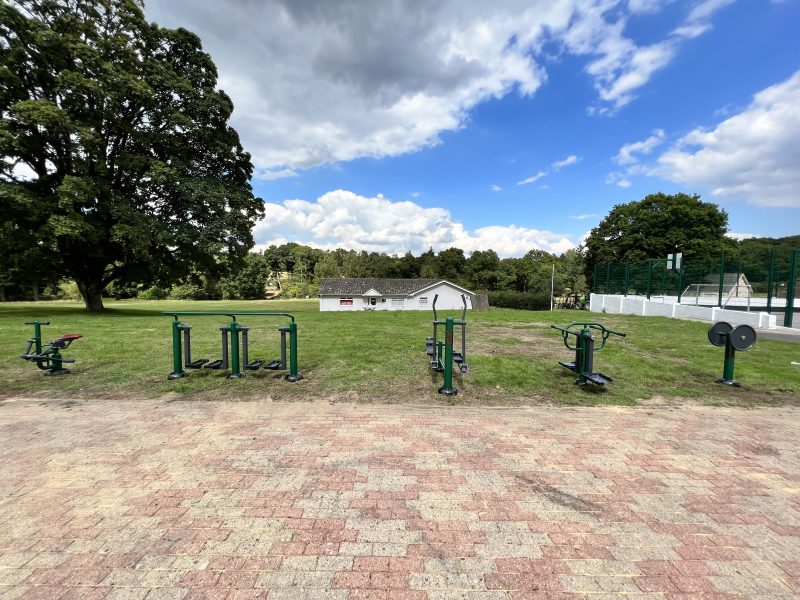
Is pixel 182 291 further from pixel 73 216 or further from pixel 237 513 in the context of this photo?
pixel 237 513

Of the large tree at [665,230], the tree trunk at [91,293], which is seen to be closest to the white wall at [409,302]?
the large tree at [665,230]

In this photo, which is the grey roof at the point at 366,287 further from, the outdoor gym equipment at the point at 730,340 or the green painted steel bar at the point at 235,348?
the outdoor gym equipment at the point at 730,340

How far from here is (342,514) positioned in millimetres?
2643

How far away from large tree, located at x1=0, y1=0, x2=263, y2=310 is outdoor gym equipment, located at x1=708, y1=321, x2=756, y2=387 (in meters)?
19.2

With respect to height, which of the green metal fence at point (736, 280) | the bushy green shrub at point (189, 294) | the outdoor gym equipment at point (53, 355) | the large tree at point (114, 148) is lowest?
the bushy green shrub at point (189, 294)

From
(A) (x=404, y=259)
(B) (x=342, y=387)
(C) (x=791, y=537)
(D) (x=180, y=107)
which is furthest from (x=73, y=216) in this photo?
(A) (x=404, y=259)

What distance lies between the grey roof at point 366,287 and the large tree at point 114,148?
31865 mm

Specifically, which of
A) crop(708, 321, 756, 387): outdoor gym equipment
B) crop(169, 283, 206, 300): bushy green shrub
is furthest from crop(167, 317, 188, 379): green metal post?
crop(169, 283, 206, 300): bushy green shrub

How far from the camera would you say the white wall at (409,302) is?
51875 millimetres

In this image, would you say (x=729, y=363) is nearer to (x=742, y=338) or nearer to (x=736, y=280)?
(x=742, y=338)

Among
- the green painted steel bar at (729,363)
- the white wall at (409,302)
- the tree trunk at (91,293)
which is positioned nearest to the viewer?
the green painted steel bar at (729,363)

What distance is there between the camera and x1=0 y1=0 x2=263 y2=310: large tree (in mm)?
14820

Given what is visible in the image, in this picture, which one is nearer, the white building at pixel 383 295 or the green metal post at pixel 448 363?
the green metal post at pixel 448 363

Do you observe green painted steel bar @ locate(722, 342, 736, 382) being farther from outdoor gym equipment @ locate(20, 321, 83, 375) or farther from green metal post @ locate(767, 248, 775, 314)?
green metal post @ locate(767, 248, 775, 314)
